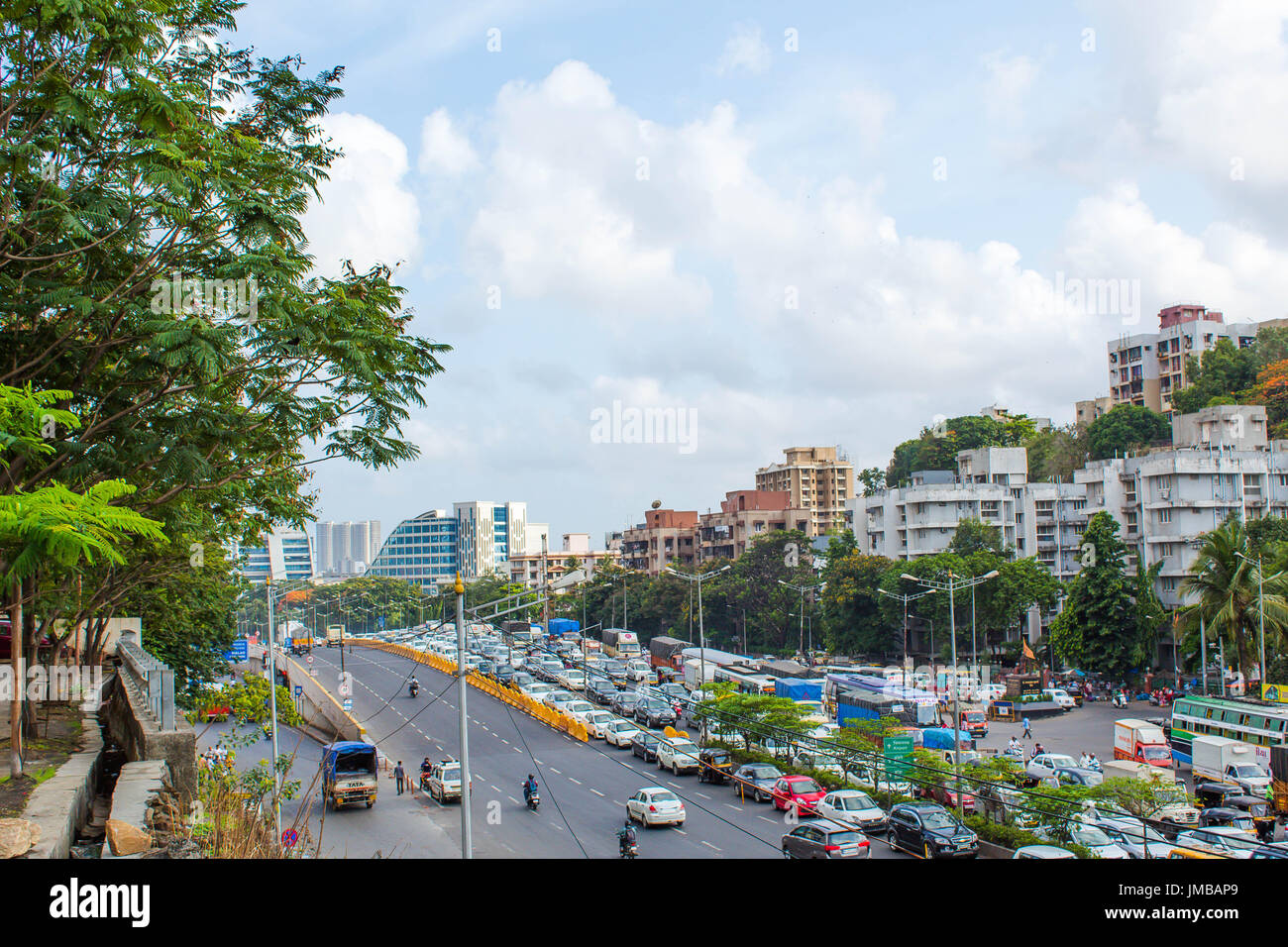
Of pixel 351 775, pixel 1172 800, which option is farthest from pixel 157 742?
pixel 1172 800

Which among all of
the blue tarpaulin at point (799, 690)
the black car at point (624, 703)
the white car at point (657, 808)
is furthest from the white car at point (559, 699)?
the white car at point (657, 808)

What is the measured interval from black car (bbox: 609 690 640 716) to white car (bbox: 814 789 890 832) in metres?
17.1

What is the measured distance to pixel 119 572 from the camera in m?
18.5

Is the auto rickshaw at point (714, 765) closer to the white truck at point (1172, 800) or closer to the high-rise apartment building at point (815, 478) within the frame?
the white truck at point (1172, 800)

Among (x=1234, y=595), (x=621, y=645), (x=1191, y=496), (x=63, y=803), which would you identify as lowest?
(x=621, y=645)

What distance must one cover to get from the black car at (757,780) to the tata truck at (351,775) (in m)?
9.60

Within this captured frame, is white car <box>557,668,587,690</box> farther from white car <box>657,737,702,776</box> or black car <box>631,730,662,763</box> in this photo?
white car <box>657,737,702,776</box>

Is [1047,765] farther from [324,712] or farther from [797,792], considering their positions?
[324,712]

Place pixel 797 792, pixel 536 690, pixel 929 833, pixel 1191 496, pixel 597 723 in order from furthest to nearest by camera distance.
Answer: pixel 1191 496
pixel 536 690
pixel 597 723
pixel 797 792
pixel 929 833

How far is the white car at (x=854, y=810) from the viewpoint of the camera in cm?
2094

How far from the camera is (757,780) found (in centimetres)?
2562

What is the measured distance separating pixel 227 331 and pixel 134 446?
5.82 feet

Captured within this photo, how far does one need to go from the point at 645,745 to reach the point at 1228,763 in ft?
53.9

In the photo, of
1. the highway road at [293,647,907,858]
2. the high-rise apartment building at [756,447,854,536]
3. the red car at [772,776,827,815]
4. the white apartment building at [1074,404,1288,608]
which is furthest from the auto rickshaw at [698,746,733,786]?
the high-rise apartment building at [756,447,854,536]
